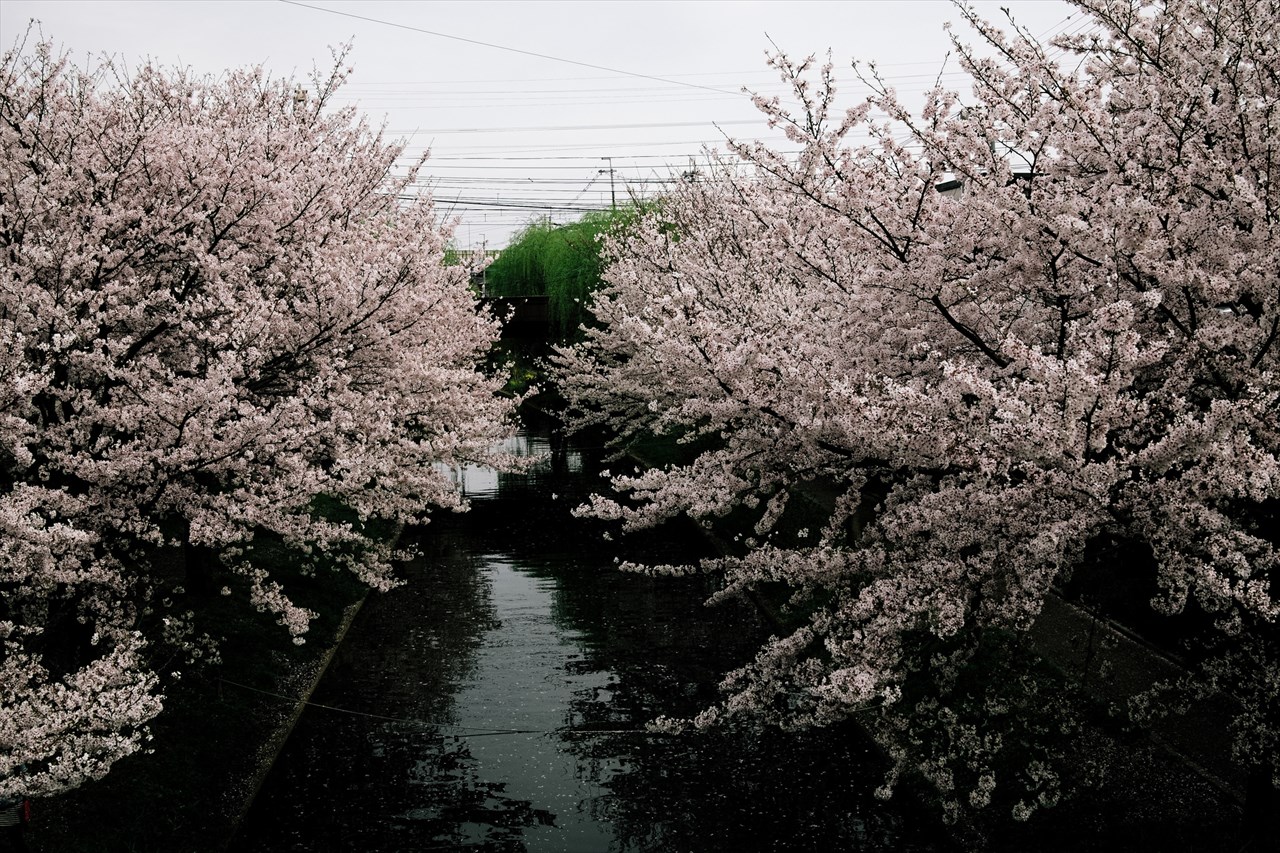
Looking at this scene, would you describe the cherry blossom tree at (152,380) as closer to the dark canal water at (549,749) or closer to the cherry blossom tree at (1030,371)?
the dark canal water at (549,749)

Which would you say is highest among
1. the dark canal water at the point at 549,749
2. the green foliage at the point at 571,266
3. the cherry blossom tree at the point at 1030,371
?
the green foliage at the point at 571,266

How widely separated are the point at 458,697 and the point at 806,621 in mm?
5269

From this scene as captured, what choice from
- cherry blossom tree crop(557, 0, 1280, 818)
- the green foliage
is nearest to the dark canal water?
cherry blossom tree crop(557, 0, 1280, 818)

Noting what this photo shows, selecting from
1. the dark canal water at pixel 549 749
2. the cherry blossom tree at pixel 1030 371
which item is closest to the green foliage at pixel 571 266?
the dark canal water at pixel 549 749

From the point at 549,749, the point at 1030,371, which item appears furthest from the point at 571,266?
the point at 1030,371

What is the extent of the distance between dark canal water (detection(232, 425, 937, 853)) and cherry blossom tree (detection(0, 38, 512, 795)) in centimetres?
178

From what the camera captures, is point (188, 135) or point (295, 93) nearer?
point (188, 135)

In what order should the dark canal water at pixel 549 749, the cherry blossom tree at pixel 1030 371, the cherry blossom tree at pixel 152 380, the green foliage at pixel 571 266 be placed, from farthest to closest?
the green foliage at pixel 571 266, the dark canal water at pixel 549 749, the cherry blossom tree at pixel 152 380, the cherry blossom tree at pixel 1030 371

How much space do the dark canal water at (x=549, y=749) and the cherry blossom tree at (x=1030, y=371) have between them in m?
1.76

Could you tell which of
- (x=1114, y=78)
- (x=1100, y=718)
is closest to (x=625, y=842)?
(x=1100, y=718)

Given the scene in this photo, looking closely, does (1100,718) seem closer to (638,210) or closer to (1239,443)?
(1239,443)

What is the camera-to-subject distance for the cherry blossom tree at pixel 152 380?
8812 millimetres

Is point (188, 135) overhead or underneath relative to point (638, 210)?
underneath

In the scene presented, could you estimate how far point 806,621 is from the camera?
1545cm
